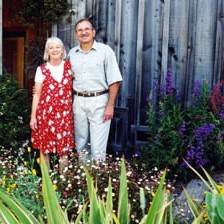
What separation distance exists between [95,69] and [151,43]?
3.48 feet

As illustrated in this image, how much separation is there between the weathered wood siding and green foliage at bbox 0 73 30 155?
98 centimetres

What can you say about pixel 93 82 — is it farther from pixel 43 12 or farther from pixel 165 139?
pixel 43 12

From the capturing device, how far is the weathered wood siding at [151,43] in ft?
15.9

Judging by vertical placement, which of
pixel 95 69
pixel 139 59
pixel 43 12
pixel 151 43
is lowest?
pixel 95 69

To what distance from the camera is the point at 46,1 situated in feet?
18.5

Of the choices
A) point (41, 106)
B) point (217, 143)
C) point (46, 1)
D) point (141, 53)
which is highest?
point (46, 1)

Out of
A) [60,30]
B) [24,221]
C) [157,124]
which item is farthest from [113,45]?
[24,221]

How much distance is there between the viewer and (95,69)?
4371 millimetres

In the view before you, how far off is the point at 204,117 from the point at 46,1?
8.54ft

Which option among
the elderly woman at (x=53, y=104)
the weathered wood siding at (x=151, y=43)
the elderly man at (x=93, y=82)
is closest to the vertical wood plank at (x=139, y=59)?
the weathered wood siding at (x=151, y=43)

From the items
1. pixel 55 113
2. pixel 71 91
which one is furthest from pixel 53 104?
pixel 71 91

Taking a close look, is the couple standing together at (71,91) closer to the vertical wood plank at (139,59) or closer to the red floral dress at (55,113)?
the red floral dress at (55,113)

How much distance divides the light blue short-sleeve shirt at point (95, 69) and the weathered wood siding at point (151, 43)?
0.88m

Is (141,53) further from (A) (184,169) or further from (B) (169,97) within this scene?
(A) (184,169)
